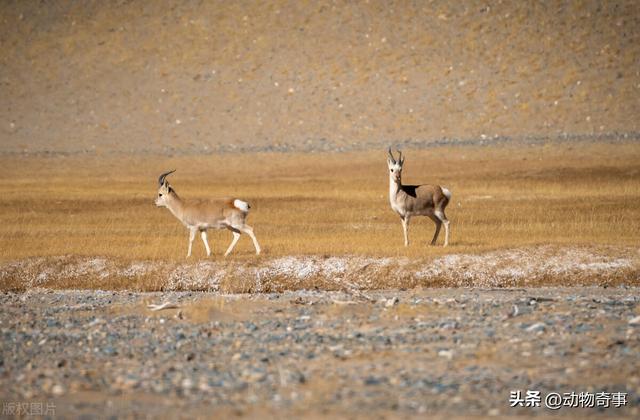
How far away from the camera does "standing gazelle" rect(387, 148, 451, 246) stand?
2195cm

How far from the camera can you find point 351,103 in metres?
60.2

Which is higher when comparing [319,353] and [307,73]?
[307,73]

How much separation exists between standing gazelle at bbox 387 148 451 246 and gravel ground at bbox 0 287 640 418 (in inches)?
163

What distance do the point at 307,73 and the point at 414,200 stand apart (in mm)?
42079

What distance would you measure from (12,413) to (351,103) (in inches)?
1974

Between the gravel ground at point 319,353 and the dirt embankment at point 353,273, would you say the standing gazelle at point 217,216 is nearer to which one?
the dirt embankment at point 353,273

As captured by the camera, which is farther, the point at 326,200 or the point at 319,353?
the point at 326,200

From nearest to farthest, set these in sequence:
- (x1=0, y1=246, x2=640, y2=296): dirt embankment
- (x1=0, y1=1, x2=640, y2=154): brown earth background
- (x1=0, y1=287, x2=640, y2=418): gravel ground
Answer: (x1=0, y1=287, x2=640, y2=418): gravel ground < (x1=0, y1=246, x2=640, y2=296): dirt embankment < (x1=0, y1=1, x2=640, y2=154): brown earth background

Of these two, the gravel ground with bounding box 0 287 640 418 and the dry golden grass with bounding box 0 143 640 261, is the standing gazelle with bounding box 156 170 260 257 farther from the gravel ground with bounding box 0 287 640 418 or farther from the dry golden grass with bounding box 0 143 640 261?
the gravel ground with bounding box 0 287 640 418

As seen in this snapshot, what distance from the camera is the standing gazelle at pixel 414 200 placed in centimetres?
2195

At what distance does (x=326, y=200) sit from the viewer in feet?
108

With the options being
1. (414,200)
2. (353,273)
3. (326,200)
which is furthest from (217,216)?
(326,200)

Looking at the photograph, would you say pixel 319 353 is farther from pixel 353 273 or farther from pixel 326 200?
pixel 326 200

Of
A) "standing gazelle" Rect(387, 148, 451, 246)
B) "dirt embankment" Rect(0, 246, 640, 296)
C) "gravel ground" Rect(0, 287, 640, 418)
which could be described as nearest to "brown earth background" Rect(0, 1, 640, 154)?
"standing gazelle" Rect(387, 148, 451, 246)
